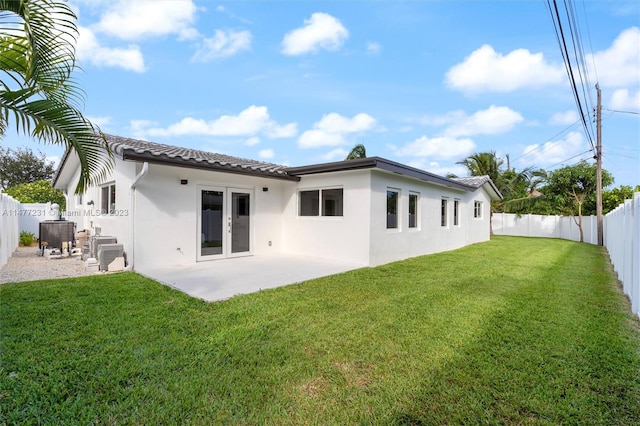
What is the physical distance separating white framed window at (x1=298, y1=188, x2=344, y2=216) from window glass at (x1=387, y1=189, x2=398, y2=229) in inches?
67.0

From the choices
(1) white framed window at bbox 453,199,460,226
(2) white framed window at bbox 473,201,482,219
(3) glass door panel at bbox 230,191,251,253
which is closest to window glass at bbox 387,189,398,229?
(3) glass door panel at bbox 230,191,251,253

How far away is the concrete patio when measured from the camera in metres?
6.67

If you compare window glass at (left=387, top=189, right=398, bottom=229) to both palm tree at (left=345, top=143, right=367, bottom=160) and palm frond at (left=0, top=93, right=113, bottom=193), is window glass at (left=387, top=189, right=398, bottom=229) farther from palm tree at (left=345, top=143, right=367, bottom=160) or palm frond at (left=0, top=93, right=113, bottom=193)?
palm tree at (left=345, top=143, right=367, bottom=160)

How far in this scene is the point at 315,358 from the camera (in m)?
3.66

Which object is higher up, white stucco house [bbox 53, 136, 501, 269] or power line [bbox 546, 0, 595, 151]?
power line [bbox 546, 0, 595, 151]

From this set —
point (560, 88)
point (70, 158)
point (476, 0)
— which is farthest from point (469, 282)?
point (70, 158)

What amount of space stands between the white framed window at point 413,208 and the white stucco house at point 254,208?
0.13ft

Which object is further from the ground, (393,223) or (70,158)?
(70,158)

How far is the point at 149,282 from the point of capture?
23.1 feet

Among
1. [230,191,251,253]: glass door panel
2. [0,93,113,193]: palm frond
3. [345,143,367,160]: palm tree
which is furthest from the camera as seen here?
[345,143,367,160]: palm tree

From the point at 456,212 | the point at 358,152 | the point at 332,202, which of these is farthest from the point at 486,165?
the point at 332,202

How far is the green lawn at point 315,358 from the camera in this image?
2.72m

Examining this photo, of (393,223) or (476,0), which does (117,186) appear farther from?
(476,0)

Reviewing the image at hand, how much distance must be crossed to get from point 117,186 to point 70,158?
5.46m
